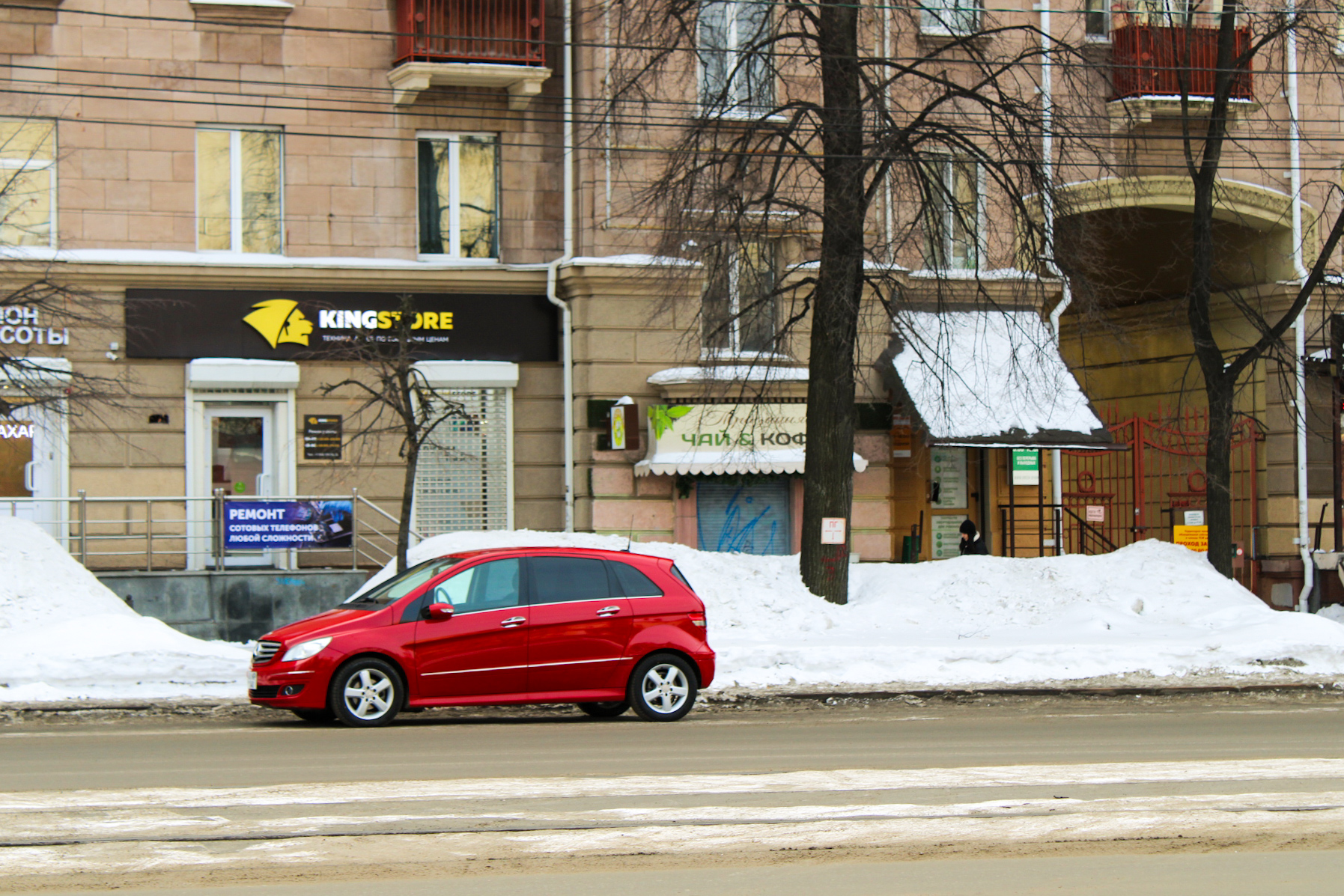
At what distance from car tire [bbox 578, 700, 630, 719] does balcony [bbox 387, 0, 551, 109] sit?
1099cm

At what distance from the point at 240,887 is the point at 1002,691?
35.5 ft

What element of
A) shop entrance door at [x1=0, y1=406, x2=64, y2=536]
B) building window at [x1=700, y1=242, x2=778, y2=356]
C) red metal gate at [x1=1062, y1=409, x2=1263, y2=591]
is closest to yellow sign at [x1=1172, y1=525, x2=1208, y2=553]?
red metal gate at [x1=1062, y1=409, x2=1263, y2=591]

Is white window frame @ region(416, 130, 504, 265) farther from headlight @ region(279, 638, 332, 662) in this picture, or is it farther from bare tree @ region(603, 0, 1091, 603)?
headlight @ region(279, 638, 332, 662)

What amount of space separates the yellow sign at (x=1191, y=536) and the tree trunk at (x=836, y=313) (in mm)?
8370

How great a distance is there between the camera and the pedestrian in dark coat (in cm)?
2389

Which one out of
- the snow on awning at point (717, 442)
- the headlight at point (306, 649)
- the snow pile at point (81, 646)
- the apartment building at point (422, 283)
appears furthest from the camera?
the snow on awning at point (717, 442)

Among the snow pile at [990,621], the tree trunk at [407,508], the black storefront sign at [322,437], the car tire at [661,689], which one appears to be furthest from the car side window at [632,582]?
the black storefront sign at [322,437]

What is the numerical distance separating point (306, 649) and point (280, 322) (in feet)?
33.7

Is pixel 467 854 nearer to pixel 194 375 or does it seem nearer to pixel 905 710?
pixel 905 710

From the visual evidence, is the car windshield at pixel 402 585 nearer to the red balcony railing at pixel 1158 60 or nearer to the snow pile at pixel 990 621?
the snow pile at pixel 990 621

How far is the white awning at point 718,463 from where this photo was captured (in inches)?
878

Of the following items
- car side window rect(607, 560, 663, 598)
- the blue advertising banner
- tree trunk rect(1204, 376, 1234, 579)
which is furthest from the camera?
tree trunk rect(1204, 376, 1234, 579)

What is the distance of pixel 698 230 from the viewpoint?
1781 centimetres

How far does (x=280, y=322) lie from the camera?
73.5 ft
